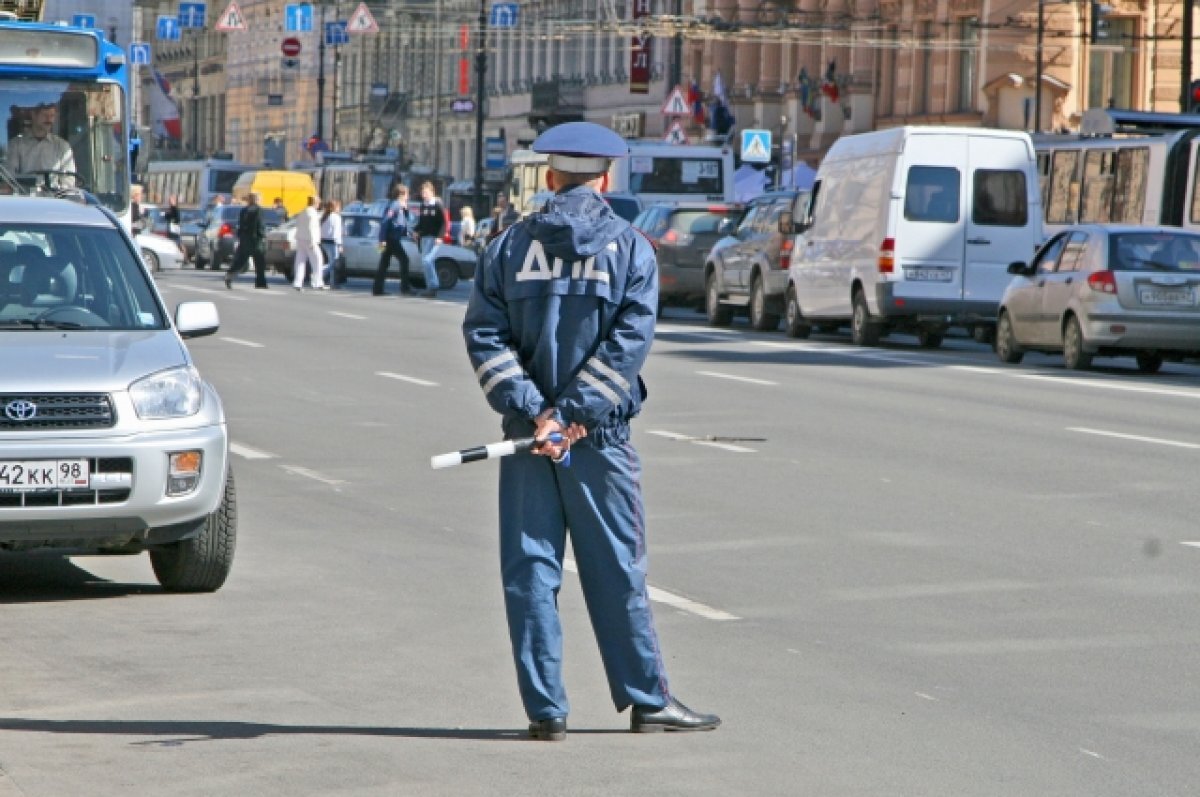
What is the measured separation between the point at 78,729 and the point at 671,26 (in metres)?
57.4

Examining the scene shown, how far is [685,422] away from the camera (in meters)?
18.4

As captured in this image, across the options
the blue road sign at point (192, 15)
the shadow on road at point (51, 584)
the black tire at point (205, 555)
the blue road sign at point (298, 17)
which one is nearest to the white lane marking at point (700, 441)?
the shadow on road at point (51, 584)

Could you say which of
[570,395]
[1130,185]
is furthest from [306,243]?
[570,395]

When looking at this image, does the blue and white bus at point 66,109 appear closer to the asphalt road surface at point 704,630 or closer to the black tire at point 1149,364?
the asphalt road surface at point 704,630

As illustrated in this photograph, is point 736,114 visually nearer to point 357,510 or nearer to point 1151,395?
point 1151,395

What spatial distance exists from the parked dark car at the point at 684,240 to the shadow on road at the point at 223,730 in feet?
105

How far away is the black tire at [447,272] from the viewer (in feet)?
167

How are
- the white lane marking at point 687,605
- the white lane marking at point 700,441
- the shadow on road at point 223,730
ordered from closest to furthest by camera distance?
the shadow on road at point 223,730, the white lane marking at point 687,605, the white lane marking at point 700,441

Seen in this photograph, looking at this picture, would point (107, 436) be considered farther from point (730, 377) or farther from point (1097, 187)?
→ point (1097, 187)

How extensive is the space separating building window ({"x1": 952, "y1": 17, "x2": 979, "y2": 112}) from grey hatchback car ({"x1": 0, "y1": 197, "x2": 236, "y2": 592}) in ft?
203

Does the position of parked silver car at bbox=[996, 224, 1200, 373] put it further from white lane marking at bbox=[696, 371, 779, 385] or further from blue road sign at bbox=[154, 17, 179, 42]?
blue road sign at bbox=[154, 17, 179, 42]

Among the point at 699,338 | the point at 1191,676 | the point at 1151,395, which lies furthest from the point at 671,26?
the point at 1191,676

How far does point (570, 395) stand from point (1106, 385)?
17302 mm

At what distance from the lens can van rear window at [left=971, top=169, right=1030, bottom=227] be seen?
99.7 ft
